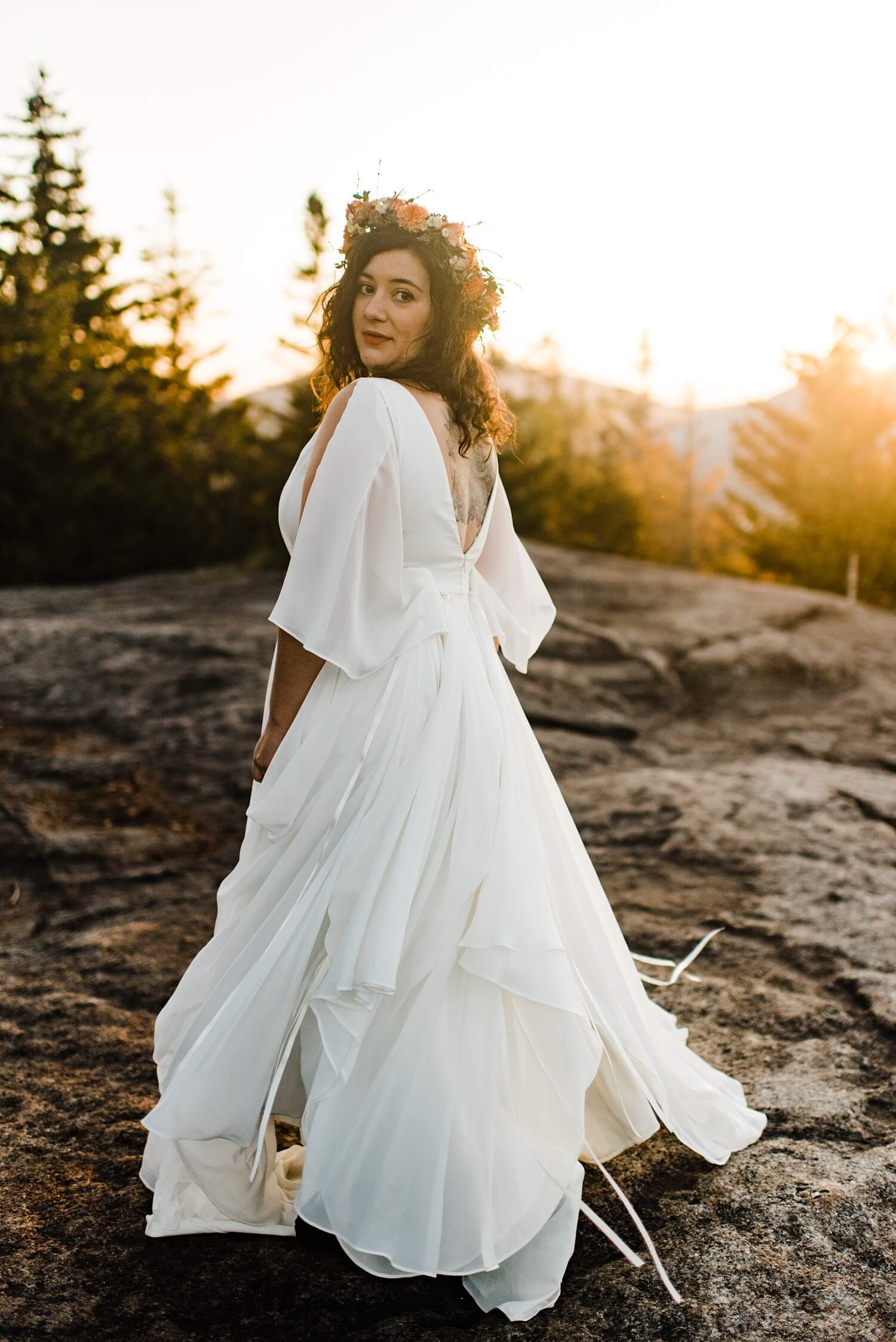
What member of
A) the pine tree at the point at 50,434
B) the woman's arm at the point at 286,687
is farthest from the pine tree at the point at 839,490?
the woman's arm at the point at 286,687

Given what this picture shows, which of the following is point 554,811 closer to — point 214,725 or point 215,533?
point 214,725

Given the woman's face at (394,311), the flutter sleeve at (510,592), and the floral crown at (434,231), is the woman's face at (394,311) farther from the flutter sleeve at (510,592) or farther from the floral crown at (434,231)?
the flutter sleeve at (510,592)

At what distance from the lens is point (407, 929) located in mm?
2006

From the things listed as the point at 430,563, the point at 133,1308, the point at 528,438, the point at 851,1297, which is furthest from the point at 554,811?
the point at 528,438

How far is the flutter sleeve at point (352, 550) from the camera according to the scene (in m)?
2.07

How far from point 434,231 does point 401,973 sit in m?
1.69

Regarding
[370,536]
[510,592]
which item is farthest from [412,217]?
[510,592]

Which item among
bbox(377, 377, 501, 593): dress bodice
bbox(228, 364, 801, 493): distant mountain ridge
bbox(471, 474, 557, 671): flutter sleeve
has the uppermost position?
bbox(228, 364, 801, 493): distant mountain ridge

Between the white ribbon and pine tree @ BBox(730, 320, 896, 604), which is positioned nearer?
the white ribbon

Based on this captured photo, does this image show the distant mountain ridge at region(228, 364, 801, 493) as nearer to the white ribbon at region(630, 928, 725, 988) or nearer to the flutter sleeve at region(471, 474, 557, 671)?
the flutter sleeve at region(471, 474, 557, 671)

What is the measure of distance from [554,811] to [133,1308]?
4.40ft

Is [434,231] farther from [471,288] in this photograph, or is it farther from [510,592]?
[510,592]

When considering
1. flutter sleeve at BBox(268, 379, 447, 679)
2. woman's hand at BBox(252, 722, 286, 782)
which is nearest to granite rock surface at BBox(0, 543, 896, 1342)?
woman's hand at BBox(252, 722, 286, 782)

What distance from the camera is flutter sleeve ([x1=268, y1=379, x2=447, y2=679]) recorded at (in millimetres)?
2066
